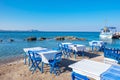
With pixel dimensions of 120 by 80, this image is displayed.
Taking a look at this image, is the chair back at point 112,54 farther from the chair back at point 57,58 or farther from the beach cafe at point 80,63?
the chair back at point 57,58

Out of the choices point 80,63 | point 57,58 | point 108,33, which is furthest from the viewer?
point 108,33

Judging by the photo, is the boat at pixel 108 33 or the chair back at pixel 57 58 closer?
the chair back at pixel 57 58

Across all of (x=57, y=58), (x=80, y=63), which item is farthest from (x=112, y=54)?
(x=80, y=63)

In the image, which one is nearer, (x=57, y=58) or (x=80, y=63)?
(x=80, y=63)

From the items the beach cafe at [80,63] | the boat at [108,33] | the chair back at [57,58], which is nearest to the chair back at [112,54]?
the beach cafe at [80,63]

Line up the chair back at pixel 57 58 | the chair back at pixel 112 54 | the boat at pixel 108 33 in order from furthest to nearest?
1. the boat at pixel 108 33
2. the chair back at pixel 112 54
3. the chair back at pixel 57 58

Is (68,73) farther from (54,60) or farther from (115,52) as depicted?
(115,52)

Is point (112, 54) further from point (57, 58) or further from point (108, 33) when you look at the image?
point (108, 33)

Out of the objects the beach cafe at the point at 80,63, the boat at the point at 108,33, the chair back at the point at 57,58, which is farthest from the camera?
the boat at the point at 108,33

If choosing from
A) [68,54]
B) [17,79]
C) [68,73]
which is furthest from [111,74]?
[68,54]

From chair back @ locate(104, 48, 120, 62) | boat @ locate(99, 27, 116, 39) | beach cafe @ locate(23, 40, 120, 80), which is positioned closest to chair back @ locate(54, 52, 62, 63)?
beach cafe @ locate(23, 40, 120, 80)

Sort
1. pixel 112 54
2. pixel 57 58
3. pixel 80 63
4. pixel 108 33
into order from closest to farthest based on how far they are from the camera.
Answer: pixel 80 63, pixel 57 58, pixel 112 54, pixel 108 33

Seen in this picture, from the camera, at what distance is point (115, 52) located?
23.7ft

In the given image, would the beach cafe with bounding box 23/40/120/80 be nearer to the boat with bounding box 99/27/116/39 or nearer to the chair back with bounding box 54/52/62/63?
the chair back with bounding box 54/52/62/63
